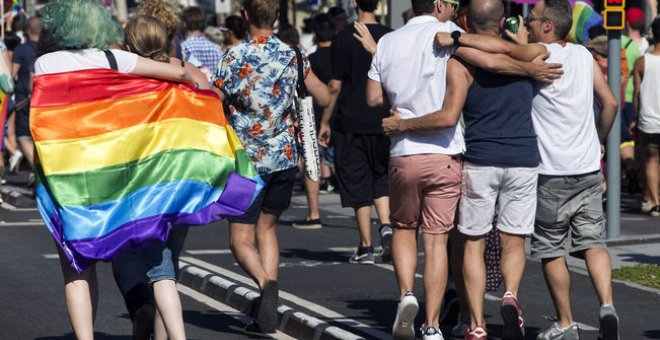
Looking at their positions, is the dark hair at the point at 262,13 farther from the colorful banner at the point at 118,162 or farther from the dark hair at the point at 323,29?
the dark hair at the point at 323,29

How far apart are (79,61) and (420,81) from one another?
190 cm

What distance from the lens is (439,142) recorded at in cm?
780

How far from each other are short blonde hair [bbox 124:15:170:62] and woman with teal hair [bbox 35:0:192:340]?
152 mm

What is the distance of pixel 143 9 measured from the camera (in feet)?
26.9

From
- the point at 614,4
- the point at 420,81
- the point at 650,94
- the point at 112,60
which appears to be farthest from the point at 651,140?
the point at 112,60

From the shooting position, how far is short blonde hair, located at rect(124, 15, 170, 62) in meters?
7.26

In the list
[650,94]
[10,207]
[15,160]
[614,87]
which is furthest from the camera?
[15,160]

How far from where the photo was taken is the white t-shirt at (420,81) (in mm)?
7812

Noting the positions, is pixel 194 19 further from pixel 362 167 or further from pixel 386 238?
pixel 386 238

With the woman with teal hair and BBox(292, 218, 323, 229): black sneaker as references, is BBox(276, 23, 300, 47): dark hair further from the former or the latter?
the woman with teal hair

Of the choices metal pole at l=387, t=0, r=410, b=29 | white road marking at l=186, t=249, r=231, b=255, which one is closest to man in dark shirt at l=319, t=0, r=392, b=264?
white road marking at l=186, t=249, r=231, b=255

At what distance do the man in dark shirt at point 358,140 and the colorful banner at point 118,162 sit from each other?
440cm

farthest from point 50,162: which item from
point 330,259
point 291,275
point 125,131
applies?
point 330,259

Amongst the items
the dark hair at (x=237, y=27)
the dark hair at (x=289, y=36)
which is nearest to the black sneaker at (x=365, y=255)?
the dark hair at (x=237, y=27)
